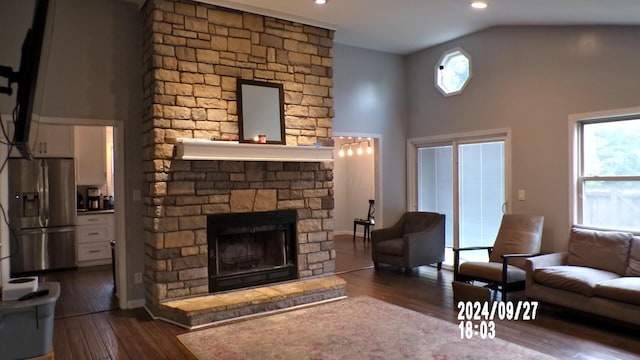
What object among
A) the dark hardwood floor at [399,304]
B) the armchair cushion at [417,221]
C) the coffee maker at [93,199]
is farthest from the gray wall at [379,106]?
the coffee maker at [93,199]

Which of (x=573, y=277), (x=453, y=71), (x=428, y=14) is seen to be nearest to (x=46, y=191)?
(x=428, y=14)

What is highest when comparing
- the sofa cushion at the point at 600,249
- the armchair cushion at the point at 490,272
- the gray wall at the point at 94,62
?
the gray wall at the point at 94,62

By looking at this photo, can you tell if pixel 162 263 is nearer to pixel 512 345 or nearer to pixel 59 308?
pixel 59 308

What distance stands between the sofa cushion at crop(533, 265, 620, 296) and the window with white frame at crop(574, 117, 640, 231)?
0.74m

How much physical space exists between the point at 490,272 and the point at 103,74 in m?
4.54

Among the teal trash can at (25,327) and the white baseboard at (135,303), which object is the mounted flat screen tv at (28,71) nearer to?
the teal trash can at (25,327)

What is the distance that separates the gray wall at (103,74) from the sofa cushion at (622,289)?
4509 millimetres

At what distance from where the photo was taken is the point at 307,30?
5301mm

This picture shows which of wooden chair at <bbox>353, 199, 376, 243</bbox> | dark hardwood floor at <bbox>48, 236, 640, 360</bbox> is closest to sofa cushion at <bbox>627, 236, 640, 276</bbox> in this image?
dark hardwood floor at <bbox>48, 236, 640, 360</bbox>

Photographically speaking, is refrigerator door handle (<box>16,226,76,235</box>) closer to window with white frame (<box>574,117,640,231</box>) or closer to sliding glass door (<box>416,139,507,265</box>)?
sliding glass door (<box>416,139,507,265</box>)

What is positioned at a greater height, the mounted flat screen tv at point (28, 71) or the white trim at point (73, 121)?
the white trim at point (73, 121)

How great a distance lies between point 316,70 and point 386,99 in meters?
1.79

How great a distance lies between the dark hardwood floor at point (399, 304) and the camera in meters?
3.46

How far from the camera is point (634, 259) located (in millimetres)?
4055
